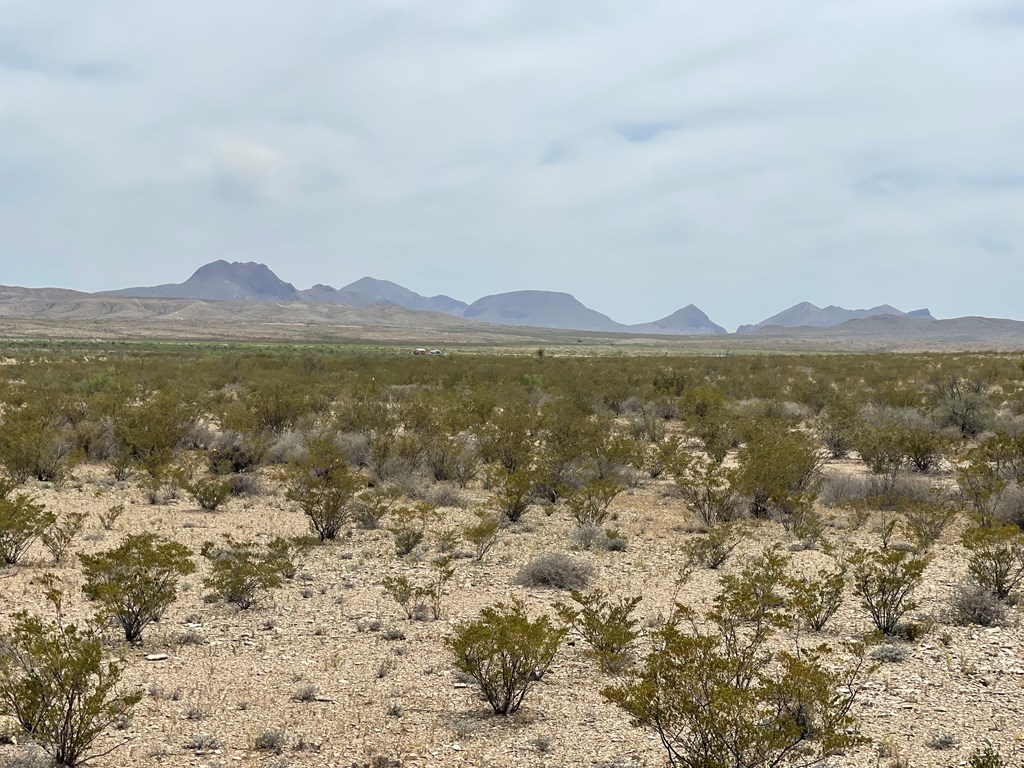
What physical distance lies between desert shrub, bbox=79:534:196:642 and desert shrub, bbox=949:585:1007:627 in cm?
953

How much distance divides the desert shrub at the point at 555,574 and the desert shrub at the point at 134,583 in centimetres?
462

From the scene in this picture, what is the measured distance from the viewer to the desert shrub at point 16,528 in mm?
10555

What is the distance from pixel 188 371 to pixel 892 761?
40068 mm

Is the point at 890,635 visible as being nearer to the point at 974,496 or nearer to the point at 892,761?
the point at 892,761

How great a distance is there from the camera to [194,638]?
331 inches

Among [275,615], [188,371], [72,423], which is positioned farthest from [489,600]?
[188,371]

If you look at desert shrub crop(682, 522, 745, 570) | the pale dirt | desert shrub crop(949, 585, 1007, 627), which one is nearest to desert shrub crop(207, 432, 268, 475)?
the pale dirt

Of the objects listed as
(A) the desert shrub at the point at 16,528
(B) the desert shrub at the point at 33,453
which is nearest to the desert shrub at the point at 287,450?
(B) the desert shrub at the point at 33,453

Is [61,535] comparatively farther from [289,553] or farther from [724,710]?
[724,710]

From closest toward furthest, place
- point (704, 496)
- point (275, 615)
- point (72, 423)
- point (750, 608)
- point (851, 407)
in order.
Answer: point (750, 608)
point (275, 615)
point (704, 496)
point (72, 423)
point (851, 407)

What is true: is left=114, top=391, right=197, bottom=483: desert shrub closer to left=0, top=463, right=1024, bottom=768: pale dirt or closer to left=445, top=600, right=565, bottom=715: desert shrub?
left=0, top=463, right=1024, bottom=768: pale dirt

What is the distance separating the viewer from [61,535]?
36.7 ft

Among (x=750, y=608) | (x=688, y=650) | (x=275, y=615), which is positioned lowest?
(x=275, y=615)

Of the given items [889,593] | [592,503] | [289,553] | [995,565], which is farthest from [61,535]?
[995,565]
